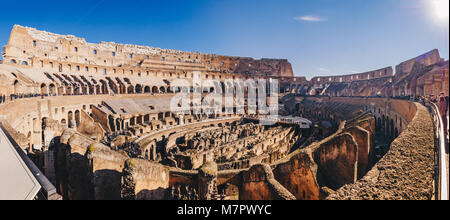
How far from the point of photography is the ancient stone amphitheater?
16.6 feet

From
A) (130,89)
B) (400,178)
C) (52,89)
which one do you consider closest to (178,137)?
(400,178)

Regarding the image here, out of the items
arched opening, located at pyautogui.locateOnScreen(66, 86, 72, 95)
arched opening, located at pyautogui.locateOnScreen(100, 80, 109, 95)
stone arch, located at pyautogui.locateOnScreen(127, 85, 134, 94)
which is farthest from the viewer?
stone arch, located at pyautogui.locateOnScreen(127, 85, 134, 94)

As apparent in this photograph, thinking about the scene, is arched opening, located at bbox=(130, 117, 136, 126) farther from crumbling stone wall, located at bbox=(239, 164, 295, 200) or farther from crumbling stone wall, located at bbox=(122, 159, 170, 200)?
crumbling stone wall, located at bbox=(239, 164, 295, 200)

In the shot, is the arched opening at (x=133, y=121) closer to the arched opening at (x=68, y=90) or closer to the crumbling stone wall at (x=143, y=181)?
the arched opening at (x=68, y=90)

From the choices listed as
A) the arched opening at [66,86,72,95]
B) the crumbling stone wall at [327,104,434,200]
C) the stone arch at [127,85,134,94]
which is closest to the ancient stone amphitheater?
the crumbling stone wall at [327,104,434,200]

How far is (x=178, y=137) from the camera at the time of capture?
1616 centimetres

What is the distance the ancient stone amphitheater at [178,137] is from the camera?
5.05 meters

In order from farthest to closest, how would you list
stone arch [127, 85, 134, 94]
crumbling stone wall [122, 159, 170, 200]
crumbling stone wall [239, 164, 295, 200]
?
stone arch [127, 85, 134, 94] → crumbling stone wall [122, 159, 170, 200] → crumbling stone wall [239, 164, 295, 200]

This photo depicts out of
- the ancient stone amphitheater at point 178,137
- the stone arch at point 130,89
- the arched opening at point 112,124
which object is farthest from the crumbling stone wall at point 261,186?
the stone arch at point 130,89

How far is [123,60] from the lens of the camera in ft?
108

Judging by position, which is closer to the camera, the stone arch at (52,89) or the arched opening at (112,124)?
the arched opening at (112,124)

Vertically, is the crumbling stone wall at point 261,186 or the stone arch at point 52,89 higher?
the stone arch at point 52,89

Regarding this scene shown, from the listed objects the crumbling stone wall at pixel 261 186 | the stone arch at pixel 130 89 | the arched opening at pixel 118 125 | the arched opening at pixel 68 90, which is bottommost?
the crumbling stone wall at pixel 261 186
